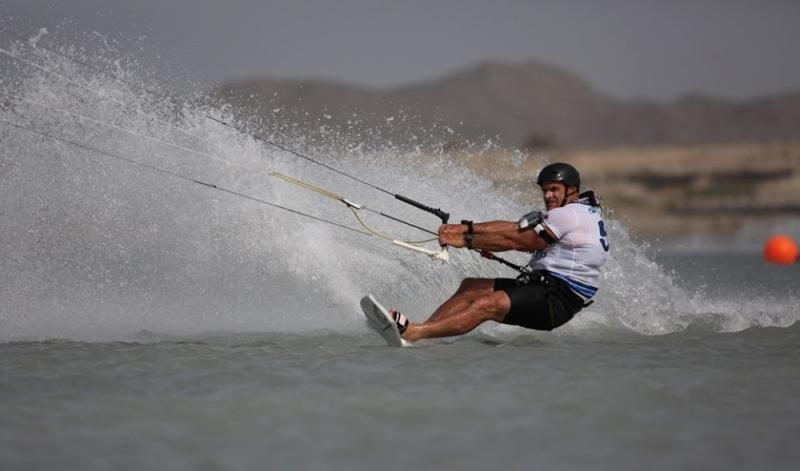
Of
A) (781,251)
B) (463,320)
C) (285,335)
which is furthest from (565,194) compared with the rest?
(285,335)

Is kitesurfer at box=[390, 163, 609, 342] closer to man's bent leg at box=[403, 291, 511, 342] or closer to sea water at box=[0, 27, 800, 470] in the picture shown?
man's bent leg at box=[403, 291, 511, 342]

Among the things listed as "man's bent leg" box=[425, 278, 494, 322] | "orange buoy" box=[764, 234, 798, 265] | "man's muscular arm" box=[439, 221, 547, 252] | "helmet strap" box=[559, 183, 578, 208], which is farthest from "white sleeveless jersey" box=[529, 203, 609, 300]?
"orange buoy" box=[764, 234, 798, 265]

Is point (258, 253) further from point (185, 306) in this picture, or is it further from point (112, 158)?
point (112, 158)

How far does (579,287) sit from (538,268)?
364 mm

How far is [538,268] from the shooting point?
32.2 ft

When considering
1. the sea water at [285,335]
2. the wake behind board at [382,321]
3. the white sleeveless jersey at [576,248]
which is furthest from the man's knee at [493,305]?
the wake behind board at [382,321]

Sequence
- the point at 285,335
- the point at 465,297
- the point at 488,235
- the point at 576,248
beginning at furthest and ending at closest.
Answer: the point at 285,335 → the point at 576,248 → the point at 465,297 → the point at 488,235

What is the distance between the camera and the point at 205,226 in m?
12.1

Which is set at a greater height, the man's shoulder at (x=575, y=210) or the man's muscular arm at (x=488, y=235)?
the man's shoulder at (x=575, y=210)

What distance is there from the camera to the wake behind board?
927cm

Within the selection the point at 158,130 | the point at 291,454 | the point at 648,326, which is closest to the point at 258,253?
the point at 158,130

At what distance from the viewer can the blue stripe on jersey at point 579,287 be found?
9742 mm

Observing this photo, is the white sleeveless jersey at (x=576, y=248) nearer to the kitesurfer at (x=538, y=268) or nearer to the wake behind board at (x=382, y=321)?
the kitesurfer at (x=538, y=268)

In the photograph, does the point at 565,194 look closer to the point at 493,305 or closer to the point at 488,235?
the point at 488,235
